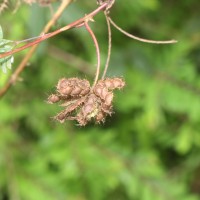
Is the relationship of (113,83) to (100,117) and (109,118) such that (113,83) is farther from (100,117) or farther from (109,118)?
(109,118)

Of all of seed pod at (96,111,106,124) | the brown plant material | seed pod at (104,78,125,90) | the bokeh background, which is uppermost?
the bokeh background

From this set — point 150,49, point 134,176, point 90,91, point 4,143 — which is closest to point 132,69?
point 150,49

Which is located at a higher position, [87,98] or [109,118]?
[109,118]

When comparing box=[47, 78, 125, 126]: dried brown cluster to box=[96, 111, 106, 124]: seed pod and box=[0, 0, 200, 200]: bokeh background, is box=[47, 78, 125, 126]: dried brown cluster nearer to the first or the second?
box=[96, 111, 106, 124]: seed pod

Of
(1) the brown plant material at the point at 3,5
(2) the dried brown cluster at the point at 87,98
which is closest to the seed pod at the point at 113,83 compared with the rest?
(2) the dried brown cluster at the point at 87,98

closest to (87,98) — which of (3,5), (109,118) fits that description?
(3,5)

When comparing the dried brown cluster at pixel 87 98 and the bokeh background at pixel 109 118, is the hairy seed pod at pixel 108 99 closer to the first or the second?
the dried brown cluster at pixel 87 98

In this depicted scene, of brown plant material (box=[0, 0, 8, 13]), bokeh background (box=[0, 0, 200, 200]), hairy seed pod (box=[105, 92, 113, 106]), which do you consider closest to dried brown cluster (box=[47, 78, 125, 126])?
hairy seed pod (box=[105, 92, 113, 106])
